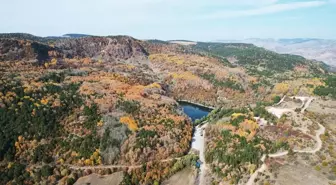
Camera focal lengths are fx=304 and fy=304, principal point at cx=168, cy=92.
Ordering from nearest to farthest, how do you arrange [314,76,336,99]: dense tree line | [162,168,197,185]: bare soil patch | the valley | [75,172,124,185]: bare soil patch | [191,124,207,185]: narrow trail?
[162,168,197,185]: bare soil patch → the valley → [191,124,207,185]: narrow trail → [75,172,124,185]: bare soil patch → [314,76,336,99]: dense tree line

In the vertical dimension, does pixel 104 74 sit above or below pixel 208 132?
above

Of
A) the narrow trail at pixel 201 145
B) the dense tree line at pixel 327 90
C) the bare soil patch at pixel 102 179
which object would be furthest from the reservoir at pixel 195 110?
the bare soil patch at pixel 102 179

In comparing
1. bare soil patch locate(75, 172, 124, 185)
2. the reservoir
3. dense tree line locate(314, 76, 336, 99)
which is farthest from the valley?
the reservoir

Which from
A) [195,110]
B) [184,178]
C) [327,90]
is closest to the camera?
[184,178]

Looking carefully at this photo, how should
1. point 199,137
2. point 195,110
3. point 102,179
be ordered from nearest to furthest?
point 102,179 → point 199,137 → point 195,110

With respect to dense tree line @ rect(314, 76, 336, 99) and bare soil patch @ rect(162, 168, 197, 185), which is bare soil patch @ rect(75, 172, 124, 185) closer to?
bare soil patch @ rect(162, 168, 197, 185)

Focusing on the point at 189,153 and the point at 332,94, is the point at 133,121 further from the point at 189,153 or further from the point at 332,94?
the point at 332,94

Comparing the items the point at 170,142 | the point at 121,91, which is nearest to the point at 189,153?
the point at 170,142

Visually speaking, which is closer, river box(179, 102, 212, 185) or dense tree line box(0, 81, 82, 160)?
river box(179, 102, 212, 185)

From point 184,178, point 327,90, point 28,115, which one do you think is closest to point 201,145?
point 184,178

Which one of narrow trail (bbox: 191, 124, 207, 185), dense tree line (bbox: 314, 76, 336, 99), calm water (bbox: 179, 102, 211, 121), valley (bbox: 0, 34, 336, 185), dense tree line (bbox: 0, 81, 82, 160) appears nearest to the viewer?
Answer: valley (bbox: 0, 34, 336, 185)

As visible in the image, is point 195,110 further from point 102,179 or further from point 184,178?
point 102,179
